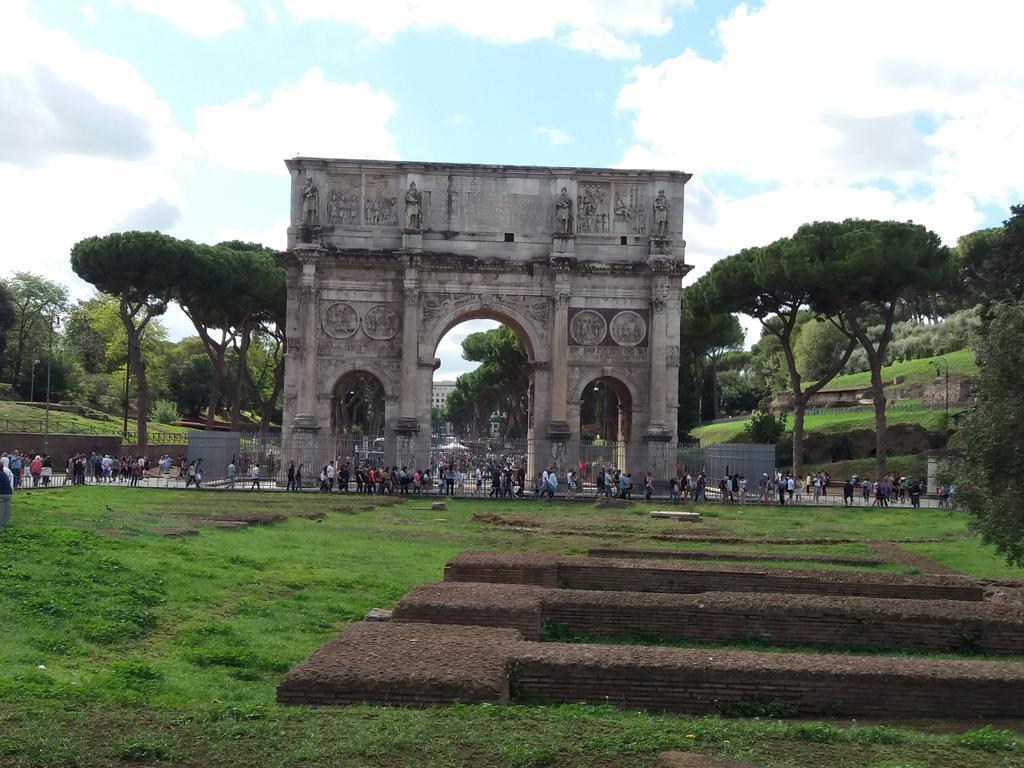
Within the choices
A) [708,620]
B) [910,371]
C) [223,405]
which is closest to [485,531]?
[708,620]

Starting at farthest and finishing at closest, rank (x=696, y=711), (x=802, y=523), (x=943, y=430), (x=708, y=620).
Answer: (x=943, y=430) → (x=802, y=523) → (x=708, y=620) → (x=696, y=711)

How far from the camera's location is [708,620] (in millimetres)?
9508

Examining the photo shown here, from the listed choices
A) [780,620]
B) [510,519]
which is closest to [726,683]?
[780,620]

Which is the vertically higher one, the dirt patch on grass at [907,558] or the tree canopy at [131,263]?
the tree canopy at [131,263]

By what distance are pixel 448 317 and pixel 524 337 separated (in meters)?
2.80

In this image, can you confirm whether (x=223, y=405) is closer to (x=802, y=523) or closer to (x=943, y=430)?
(x=943, y=430)

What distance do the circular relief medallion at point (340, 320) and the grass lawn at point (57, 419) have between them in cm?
1712

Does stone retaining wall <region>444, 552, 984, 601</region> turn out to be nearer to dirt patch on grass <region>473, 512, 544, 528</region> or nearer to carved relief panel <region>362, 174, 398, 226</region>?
dirt patch on grass <region>473, 512, 544, 528</region>

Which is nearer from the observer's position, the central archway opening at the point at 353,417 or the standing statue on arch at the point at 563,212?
the standing statue on arch at the point at 563,212

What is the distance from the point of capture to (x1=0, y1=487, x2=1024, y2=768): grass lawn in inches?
203

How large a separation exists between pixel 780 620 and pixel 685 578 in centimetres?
253

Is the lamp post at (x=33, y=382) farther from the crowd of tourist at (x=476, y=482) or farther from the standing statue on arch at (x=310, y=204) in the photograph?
the standing statue on arch at (x=310, y=204)

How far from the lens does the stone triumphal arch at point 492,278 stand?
35031mm

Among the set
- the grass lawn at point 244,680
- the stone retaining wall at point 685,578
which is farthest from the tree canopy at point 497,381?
the stone retaining wall at point 685,578
